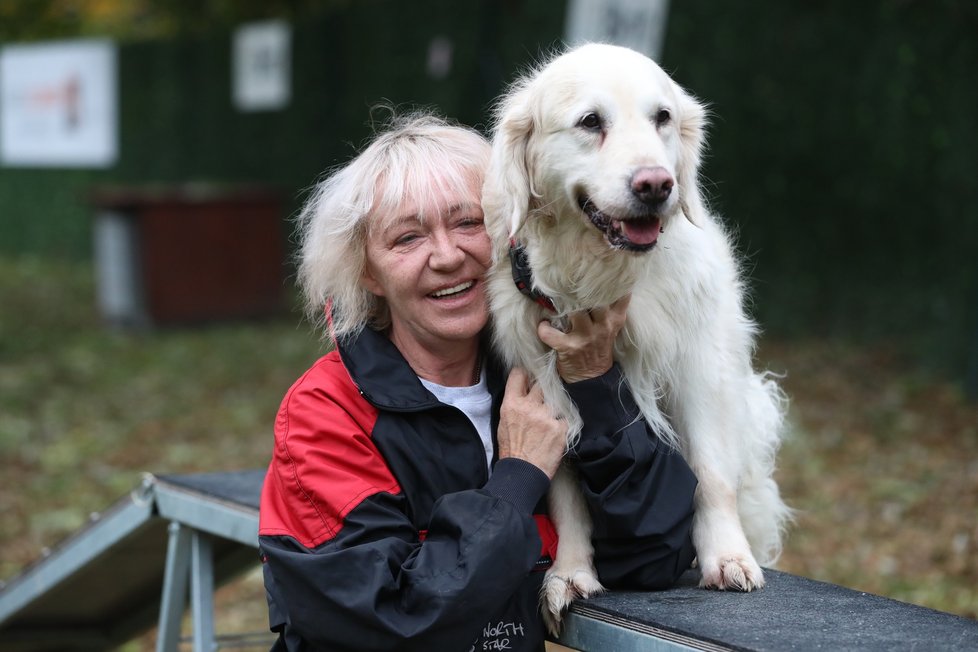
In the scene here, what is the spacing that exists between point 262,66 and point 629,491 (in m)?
12.3

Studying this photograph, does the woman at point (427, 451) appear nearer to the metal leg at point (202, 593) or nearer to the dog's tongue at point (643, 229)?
the dog's tongue at point (643, 229)

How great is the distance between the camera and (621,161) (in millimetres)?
2379

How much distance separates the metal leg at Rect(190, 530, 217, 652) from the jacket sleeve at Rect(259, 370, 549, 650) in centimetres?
109

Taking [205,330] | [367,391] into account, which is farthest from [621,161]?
[205,330]

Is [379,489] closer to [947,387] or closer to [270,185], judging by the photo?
[947,387]

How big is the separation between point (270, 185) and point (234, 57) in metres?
1.73

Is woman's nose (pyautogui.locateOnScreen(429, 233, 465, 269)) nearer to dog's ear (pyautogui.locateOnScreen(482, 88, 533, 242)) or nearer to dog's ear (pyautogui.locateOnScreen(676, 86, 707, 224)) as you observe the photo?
dog's ear (pyautogui.locateOnScreen(482, 88, 533, 242))

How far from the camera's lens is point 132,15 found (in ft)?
81.4

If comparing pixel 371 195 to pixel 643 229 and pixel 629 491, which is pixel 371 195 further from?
pixel 629 491

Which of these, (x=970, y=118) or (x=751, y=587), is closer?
(x=751, y=587)

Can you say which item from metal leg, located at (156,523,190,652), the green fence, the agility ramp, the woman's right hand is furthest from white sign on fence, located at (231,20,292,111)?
the woman's right hand

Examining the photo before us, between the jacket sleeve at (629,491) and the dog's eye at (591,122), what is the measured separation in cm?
54

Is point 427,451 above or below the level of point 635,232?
below

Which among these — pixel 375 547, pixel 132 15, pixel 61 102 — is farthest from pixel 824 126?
pixel 132 15
